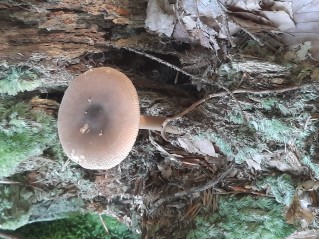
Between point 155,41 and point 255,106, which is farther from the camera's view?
point 155,41

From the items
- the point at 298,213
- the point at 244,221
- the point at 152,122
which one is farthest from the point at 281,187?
the point at 152,122

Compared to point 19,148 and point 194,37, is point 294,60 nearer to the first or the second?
point 194,37

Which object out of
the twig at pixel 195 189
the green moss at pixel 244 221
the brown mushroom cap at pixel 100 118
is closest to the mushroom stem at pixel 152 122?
the brown mushroom cap at pixel 100 118

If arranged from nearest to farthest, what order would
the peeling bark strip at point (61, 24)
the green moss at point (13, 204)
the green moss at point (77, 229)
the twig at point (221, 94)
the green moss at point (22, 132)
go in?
the twig at point (221, 94) < the peeling bark strip at point (61, 24) < the green moss at point (22, 132) < the green moss at point (13, 204) < the green moss at point (77, 229)

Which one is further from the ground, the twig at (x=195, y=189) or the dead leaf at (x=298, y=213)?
the dead leaf at (x=298, y=213)

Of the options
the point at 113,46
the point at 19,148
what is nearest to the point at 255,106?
the point at 113,46

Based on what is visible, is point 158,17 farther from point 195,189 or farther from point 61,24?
point 195,189

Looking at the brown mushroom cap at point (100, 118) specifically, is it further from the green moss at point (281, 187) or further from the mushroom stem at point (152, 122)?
the green moss at point (281, 187)
